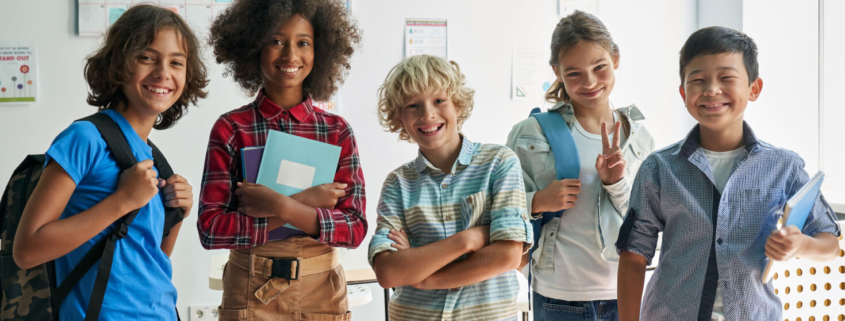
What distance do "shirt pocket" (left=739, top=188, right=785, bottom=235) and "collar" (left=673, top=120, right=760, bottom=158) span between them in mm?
97

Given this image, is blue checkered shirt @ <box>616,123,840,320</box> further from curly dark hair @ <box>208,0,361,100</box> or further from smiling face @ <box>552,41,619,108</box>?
curly dark hair @ <box>208,0,361,100</box>

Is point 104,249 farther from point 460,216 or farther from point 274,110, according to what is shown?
point 460,216

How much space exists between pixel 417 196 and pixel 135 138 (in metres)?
0.66

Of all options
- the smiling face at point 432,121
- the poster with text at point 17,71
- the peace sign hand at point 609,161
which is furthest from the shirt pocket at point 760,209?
the poster with text at point 17,71

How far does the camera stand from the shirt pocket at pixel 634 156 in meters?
1.57

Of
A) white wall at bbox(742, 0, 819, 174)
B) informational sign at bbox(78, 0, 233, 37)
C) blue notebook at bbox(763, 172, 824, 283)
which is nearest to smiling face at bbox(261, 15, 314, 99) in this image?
blue notebook at bbox(763, 172, 824, 283)

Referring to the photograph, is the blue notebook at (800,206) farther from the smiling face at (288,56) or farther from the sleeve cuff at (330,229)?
the smiling face at (288,56)

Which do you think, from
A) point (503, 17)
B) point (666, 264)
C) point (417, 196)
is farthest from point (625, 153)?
point (503, 17)

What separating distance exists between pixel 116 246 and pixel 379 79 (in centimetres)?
206

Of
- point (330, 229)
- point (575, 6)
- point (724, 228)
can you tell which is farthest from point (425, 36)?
point (724, 228)

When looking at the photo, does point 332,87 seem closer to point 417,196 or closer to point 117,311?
point 417,196

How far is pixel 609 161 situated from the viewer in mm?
1441

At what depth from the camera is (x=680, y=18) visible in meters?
3.48

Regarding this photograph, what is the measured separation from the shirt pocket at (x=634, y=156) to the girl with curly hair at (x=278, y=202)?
2.45 feet
